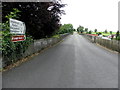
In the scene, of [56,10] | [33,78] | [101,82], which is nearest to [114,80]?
[101,82]

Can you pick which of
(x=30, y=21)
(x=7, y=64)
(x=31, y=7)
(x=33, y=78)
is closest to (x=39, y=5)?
(x=31, y=7)

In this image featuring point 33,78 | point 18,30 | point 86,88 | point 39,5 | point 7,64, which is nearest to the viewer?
point 86,88

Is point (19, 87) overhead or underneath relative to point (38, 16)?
underneath

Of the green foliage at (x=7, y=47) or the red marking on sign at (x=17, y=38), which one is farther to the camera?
the red marking on sign at (x=17, y=38)

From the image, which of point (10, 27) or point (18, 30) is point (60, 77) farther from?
point (18, 30)

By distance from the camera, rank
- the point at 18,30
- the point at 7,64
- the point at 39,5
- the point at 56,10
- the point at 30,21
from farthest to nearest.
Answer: the point at 56,10
the point at 30,21
the point at 39,5
the point at 18,30
the point at 7,64

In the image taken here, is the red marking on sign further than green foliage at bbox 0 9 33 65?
Yes

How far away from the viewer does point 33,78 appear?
5062 millimetres

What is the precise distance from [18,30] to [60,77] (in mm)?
4727

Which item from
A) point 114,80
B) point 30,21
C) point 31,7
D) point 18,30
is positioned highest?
point 31,7

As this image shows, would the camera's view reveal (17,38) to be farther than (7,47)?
Yes

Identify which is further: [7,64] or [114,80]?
[7,64]

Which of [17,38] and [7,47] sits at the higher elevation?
[17,38]

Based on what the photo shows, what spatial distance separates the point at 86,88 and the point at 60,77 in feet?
4.35
